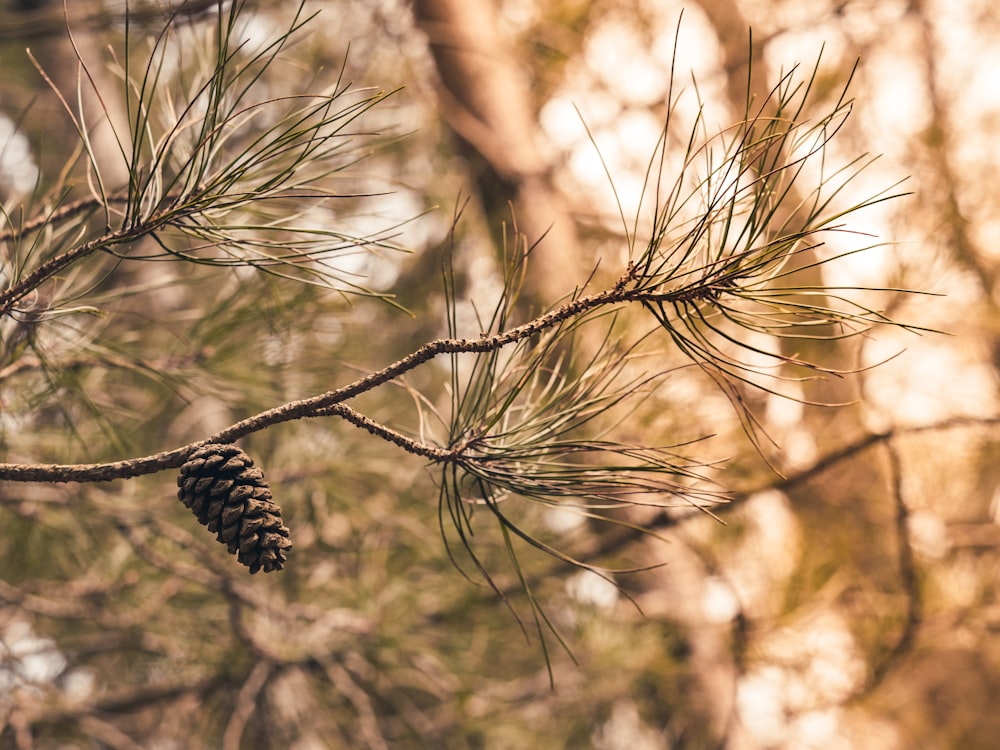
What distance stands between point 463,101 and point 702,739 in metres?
0.77

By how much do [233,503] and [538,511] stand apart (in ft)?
2.00

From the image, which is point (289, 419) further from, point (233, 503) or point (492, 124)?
point (492, 124)

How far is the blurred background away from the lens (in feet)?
2.22

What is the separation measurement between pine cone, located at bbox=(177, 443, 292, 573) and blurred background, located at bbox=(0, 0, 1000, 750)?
9.5 inches

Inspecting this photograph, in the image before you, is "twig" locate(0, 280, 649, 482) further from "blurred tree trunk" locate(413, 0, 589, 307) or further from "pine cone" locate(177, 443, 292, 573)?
"blurred tree trunk" locate(413, 0, 589, 307)

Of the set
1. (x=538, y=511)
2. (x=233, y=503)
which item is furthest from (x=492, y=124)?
(x=233, y=503)

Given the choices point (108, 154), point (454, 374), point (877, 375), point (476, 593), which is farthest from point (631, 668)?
point (108, 154)

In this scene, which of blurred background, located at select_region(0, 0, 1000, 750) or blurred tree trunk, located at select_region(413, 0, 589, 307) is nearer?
blurred background, located at select_region(0, 0, 1000, 750)

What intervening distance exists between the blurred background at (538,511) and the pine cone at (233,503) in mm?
242

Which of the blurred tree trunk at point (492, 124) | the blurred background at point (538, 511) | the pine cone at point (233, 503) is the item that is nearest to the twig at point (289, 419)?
the pine cone at point (233, 503)

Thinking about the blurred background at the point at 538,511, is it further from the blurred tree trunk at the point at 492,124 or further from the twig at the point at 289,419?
the twig at the point at 289,419

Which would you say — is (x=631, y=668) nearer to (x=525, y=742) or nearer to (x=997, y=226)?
(x=525, y=742)

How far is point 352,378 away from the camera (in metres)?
0.82

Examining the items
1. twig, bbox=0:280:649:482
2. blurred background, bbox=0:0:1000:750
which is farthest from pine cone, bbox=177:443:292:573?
blurred background, bbox=0:0:1000:750
